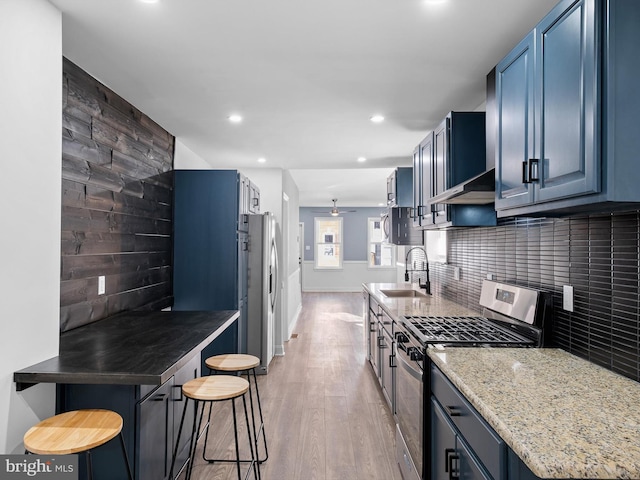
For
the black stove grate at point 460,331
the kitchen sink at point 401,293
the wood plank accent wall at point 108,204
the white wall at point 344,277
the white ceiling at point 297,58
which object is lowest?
the white wall at point 344,277

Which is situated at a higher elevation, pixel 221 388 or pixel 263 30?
pixel 263 30

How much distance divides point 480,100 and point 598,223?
156 cm

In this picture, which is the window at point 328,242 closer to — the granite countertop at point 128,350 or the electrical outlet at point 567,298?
the granite countertop at point 128,350

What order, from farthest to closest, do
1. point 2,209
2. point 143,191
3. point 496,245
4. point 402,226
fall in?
point 402,226, point 143,191, point 496,245, point 2,209

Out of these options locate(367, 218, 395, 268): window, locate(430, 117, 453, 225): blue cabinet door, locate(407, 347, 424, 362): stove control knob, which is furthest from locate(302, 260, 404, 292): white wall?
locate(407, 347, 424, 362): stove control knob

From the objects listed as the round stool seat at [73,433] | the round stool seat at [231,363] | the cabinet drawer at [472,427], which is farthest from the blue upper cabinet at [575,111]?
the round stool seat at [73,433]

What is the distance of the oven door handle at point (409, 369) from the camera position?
2.06 metres

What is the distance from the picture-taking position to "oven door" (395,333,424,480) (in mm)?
1999

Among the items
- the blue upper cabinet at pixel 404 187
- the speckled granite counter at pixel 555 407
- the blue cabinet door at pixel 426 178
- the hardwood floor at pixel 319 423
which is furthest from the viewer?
the blue upper cabinet at pixel 404 187

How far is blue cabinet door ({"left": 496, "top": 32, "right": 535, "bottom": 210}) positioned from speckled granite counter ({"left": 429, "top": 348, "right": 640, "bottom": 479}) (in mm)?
690

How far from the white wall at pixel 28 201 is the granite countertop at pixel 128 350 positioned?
0.11m

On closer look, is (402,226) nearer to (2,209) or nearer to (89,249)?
(89,249)

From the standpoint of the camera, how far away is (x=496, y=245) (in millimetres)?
2625

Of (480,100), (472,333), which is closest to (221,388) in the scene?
(472,333)
